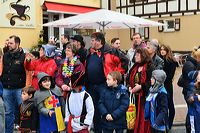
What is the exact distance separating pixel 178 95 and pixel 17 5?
1005cm

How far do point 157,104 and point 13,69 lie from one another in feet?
9.27

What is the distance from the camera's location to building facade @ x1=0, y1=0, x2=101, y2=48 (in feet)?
63.2

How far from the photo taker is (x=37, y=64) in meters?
7.16

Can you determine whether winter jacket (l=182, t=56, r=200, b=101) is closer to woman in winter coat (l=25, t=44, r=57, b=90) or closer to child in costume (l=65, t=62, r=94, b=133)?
child in costume (l=65, t=62, r=94, b=133)

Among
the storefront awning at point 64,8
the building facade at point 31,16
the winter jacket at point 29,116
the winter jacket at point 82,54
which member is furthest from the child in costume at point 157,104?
the storefront awning at point 64,8

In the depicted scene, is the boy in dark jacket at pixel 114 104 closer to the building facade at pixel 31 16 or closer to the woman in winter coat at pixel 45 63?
the woman in winter coat at pixel 45 63

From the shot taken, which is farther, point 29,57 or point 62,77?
point 29,57

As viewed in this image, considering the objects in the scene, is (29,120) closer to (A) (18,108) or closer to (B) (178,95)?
(A) (18,108)

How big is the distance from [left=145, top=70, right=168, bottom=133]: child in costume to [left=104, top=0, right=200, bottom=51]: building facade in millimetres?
16550

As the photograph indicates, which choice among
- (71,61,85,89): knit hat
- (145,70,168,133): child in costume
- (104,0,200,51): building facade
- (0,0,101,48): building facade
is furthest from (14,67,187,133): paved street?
(104,0,200,51): building facade

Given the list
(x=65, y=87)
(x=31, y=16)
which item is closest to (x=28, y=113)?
(x=65, y=87)

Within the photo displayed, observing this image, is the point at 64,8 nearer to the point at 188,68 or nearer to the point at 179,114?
the point at 179,114

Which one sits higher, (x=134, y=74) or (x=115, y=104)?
(x=134, y=74)

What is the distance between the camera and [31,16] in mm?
20312
